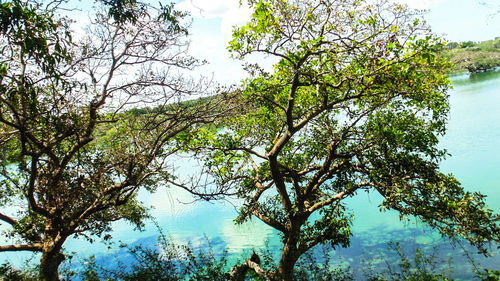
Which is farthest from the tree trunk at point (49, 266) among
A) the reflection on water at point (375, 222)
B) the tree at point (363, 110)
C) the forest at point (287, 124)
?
the reflection on water at point (375, 222)

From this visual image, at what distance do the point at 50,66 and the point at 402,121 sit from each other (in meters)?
4.65

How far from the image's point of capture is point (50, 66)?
9.05 ft

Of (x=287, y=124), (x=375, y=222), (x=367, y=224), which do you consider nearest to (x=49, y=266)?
(x=287, y=124)

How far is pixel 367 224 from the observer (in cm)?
1120

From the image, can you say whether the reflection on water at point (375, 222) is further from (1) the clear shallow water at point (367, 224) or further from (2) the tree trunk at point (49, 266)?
(2) the tree trunk at point (49, 266)

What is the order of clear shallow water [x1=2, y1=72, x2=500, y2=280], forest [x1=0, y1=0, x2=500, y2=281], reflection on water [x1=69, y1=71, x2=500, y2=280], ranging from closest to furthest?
forest [x1=0, y1=0, x2=500, y2=281]
reflection on water [x1=69, y1=71, x2=500, y2=280]
clear shallow water [x1=2, y1=72, x2=500, y2=280]

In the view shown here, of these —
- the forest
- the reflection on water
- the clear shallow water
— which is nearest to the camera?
the forest

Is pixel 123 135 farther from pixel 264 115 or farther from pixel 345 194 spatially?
pixel 345 194

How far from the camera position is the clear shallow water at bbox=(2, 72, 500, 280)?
916cm

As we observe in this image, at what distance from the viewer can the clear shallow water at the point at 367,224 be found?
916 cm

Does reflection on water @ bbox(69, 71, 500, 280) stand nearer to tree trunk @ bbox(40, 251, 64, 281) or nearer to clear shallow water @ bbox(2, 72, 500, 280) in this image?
clear shallow water @ bbox(2, 72, 500, 280)

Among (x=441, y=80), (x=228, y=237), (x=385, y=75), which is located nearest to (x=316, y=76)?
(x=385, y=75)

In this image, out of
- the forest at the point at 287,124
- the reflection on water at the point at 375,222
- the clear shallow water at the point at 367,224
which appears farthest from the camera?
the clear shallow water at the point at 367,224

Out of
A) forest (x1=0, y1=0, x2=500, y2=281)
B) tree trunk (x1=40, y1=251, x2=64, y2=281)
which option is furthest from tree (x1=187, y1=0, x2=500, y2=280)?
tree trunk (x1=40, y1=251, x2=64, y2=281)
